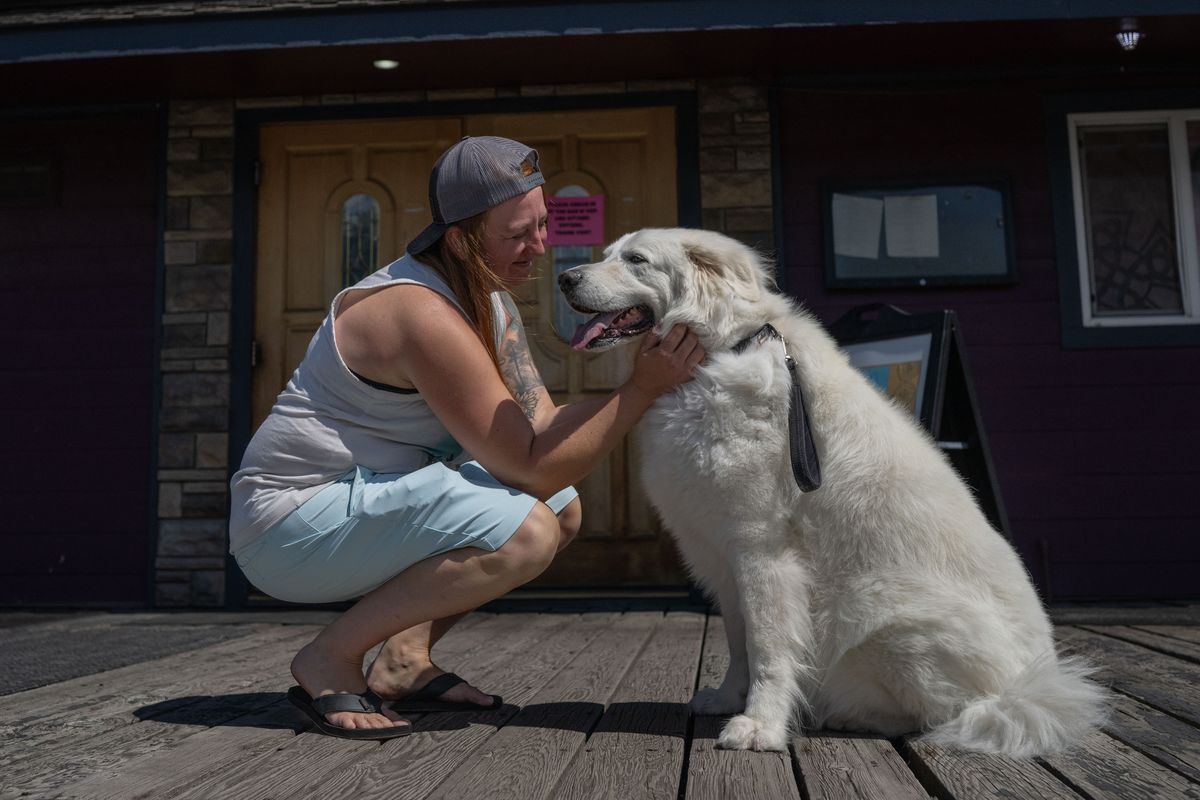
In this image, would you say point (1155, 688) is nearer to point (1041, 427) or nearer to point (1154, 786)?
point (1154, 786)

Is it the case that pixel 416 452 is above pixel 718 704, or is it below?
above

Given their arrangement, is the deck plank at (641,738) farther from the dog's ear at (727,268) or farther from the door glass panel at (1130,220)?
the door glass panel at (1130,220)

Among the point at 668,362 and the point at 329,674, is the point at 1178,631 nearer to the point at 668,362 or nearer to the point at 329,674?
the point at 668,362

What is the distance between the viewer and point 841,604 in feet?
6.75

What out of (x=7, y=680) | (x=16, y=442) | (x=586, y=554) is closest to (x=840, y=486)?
(x=7, y=680)

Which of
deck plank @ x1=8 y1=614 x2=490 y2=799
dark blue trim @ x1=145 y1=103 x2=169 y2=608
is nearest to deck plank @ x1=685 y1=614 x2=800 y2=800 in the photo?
deck plank @ x1=8 y1=614 x2=490 y2=799

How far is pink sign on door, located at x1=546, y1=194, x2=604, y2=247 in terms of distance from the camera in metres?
5.06

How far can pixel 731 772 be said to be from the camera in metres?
1.81

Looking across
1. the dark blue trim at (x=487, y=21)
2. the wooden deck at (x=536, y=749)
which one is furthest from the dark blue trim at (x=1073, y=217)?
the wooden deck at (x=536, y=749)

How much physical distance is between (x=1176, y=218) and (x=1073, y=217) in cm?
54

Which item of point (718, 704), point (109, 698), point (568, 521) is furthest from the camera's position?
point (109, 698)

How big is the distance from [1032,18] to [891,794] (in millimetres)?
3891

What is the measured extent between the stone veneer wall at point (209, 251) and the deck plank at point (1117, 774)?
10.8ft

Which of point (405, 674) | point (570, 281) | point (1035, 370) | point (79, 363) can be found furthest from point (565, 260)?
point (405, 674)
